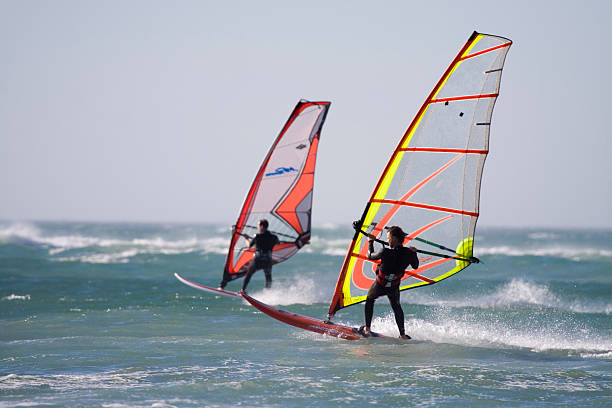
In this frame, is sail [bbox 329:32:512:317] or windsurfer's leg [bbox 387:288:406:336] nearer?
sail [bbox 329:32:512:317]

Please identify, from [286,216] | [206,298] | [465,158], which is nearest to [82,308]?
[206,298]

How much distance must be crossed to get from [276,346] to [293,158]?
4.13 metres

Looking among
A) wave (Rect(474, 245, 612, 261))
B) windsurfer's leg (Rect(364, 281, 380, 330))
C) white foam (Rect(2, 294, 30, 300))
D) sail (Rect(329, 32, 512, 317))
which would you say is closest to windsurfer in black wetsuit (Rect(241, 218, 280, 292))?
white foam (Rect(2, 294, 30, 300))

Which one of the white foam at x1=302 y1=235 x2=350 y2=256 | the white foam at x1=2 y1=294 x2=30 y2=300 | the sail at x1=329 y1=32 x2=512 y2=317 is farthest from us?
the white foam at x1=302 y1=235 x2=350 y2=256

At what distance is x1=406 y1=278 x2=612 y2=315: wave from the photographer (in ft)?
40.0

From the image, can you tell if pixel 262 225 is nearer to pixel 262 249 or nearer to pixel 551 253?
pixel 262 249

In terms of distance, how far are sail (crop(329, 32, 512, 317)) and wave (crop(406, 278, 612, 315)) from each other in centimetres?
523

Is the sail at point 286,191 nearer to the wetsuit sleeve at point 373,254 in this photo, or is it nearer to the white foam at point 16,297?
the white foam at point 16,297

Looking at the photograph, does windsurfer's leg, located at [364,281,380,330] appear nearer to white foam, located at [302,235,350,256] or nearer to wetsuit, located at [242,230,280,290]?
wetsuit, located at [242,230,280,290]

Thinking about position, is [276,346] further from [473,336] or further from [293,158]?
[293,158]

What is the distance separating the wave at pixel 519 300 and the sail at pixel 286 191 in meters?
2.44

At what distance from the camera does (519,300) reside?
43.0 ft

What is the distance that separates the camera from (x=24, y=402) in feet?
16.9

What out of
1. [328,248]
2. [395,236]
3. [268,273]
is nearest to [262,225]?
[268,273]
